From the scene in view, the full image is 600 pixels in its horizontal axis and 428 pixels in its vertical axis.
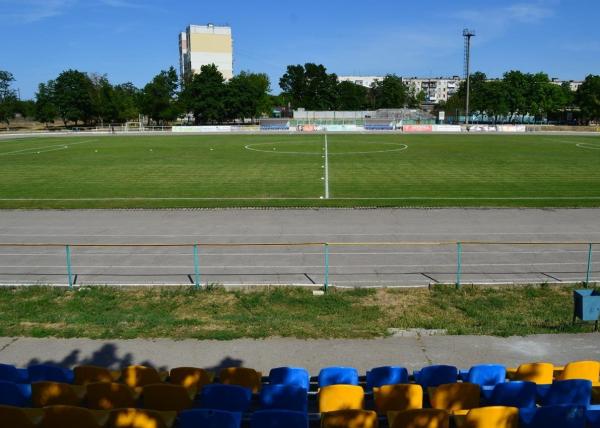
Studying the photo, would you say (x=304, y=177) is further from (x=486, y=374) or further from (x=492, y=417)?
(x=492, y=417)

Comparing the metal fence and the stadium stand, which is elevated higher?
the stadium stand

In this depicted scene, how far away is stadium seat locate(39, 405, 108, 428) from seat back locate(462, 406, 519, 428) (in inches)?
A: 183

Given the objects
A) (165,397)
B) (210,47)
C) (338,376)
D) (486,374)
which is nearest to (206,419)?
(165,397)

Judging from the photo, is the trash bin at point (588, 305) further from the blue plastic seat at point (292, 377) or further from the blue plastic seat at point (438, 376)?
the blue plastic seat at point (292, 377)

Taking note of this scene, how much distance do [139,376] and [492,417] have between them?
5408 mm

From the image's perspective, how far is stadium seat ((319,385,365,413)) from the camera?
7748 millimetres

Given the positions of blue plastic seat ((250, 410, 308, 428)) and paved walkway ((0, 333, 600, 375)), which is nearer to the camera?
blue plastic seat ((250, 410, 308, 428))

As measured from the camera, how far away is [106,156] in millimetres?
59406

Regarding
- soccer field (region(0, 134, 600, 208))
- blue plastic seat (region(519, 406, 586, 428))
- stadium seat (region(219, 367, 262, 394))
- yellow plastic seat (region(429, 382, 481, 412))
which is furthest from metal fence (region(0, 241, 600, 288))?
blue plastic seat (region(519, 406, 586, 428))

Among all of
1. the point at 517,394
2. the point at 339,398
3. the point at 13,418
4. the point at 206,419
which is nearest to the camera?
the point at 206,419

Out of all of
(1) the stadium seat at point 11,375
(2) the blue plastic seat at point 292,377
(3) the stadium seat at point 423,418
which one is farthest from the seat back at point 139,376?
(3) the stadium seat at point 423,418

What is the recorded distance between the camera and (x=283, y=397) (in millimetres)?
7887

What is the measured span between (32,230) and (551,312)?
21.9 meters

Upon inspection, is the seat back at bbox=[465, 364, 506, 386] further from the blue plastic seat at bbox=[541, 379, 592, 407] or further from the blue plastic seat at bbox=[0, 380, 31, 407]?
the blue plastic seat at bbox=[0, 380, 31, 407]
